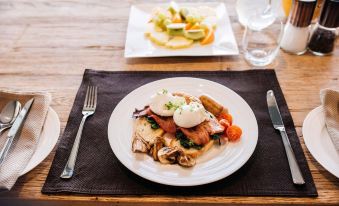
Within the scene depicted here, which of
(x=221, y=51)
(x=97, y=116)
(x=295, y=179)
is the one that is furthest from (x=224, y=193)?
(x=221, y=51)

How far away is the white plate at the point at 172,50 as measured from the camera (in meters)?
1.34

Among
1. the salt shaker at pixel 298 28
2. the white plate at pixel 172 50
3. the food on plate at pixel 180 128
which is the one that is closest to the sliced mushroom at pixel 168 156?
the food on plate at pixel 180 128

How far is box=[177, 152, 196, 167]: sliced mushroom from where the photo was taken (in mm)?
846

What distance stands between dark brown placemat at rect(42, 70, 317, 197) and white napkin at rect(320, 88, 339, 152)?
10 centimetres

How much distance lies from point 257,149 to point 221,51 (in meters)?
0.54

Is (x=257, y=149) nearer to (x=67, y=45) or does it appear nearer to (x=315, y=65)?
(x=315, y=65)

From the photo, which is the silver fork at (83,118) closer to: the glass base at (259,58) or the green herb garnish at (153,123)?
the green herb garnish at (153,123)

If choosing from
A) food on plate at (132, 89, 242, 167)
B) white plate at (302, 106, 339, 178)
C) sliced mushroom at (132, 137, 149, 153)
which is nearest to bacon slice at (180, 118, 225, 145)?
food on plate at (132, 89, 242, 167)

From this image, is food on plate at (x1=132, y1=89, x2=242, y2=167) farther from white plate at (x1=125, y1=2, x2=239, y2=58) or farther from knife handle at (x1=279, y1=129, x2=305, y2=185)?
white plate at (x1=125, y1=2, x2=239, y2=58)

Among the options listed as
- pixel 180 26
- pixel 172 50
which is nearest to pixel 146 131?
pixel 172 50

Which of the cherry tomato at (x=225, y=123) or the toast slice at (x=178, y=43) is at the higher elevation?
the cherry tomato at (x=225, y=123)

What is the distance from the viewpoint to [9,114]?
101cm

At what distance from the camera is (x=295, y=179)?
834mm

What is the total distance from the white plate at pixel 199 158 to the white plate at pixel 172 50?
0.81 ft
